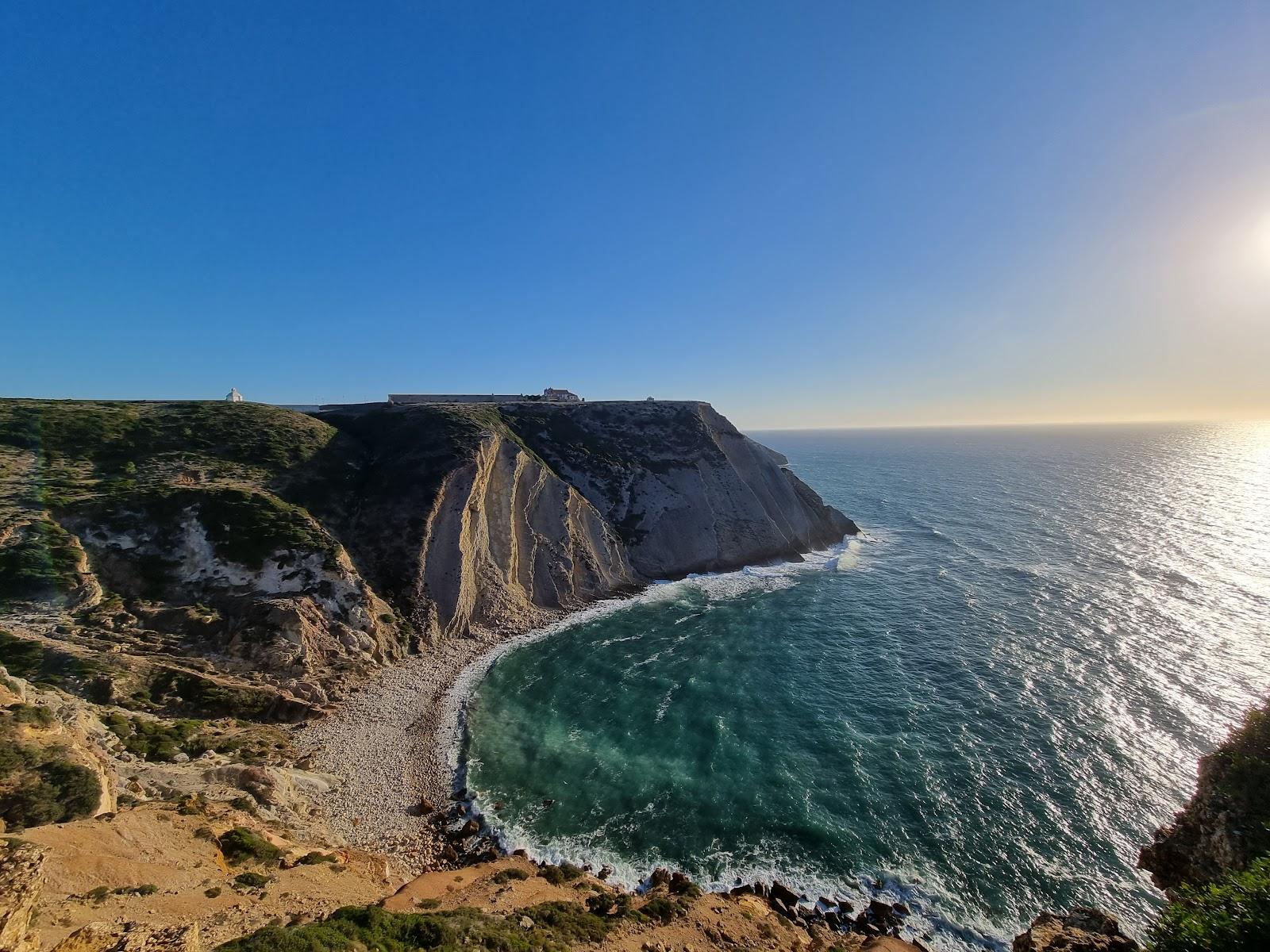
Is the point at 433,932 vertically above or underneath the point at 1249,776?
underneath

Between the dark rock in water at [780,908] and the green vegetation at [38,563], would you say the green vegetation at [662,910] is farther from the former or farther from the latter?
the green vegetation at [38,563]

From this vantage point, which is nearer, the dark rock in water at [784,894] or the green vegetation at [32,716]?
the green vegetation at [32,716]

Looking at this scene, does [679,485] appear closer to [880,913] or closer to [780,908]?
[780,908]

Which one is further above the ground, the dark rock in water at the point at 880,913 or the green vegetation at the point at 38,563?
the green vegetation at the point at 38,563

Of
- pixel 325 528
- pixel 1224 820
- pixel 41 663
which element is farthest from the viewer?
pixel 325 528

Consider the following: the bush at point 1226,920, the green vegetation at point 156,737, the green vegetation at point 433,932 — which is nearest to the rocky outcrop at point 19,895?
the green vegetation at point 433,932

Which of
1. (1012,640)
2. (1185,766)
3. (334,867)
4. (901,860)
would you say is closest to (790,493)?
(1012,640)

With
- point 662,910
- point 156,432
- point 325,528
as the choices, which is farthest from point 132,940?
point 156,432
